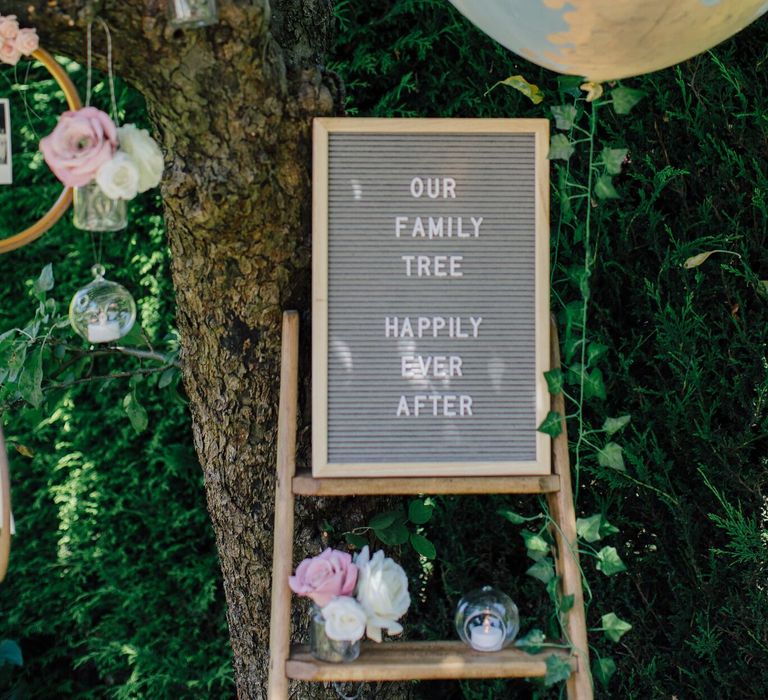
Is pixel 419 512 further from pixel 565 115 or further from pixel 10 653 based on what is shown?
pixel 10 653

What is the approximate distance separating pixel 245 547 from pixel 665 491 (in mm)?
882

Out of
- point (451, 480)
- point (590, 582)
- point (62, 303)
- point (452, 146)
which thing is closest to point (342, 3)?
point (452, 146)

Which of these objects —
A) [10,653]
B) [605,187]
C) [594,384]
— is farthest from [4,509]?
[10,653]

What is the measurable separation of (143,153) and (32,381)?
2.08ft


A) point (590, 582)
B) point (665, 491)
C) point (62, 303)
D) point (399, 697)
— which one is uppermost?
point (62, 303)

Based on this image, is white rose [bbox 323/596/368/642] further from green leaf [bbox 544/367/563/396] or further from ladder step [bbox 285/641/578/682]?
green leaf [bbox 544/367/563/396]

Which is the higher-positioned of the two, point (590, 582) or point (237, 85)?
point (237, 85)

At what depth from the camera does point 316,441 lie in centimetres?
163

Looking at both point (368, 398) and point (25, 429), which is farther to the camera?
point (25, 429)

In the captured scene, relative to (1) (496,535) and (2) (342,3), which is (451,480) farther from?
(2) (342,3)

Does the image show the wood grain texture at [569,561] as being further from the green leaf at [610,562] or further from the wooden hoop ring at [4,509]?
the wooden hoop ring at [4,509]

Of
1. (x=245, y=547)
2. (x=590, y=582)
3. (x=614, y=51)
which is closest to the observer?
(x=614, y=51)

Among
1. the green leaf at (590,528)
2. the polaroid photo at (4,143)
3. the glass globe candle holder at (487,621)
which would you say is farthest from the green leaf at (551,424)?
the polaroid photo at (4,143)

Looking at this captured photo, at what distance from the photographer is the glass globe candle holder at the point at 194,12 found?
1.48 m
